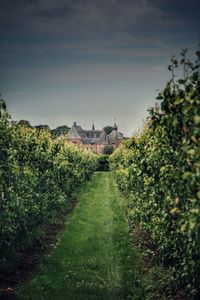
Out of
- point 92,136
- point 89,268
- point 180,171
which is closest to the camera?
point 180,171

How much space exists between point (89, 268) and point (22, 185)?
2.89 m

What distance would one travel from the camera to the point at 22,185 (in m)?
10.6

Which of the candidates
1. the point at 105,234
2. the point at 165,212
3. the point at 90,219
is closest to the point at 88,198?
the point at 90,219

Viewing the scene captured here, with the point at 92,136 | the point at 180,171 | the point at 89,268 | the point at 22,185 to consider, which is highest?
the point at 92,136

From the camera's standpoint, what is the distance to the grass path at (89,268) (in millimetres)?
8930

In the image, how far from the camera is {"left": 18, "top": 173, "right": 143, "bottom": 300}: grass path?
8.93 m

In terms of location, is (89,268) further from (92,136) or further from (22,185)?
(92,136)

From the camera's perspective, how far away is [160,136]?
804 centimetres

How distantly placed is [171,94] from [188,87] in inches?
14.3

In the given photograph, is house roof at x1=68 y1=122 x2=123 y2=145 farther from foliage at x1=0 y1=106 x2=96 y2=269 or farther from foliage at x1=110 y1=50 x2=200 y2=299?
foliage at x1=110 y1=50 x2=200 y2=299

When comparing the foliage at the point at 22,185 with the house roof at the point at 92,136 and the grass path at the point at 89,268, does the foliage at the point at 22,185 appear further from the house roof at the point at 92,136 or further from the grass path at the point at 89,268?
the house roof at the point at 92,136

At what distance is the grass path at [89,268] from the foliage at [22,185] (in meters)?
0.95

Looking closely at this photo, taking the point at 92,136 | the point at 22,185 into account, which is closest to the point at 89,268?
the point at 22,185

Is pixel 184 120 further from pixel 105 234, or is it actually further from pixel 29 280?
pixel 105 234
